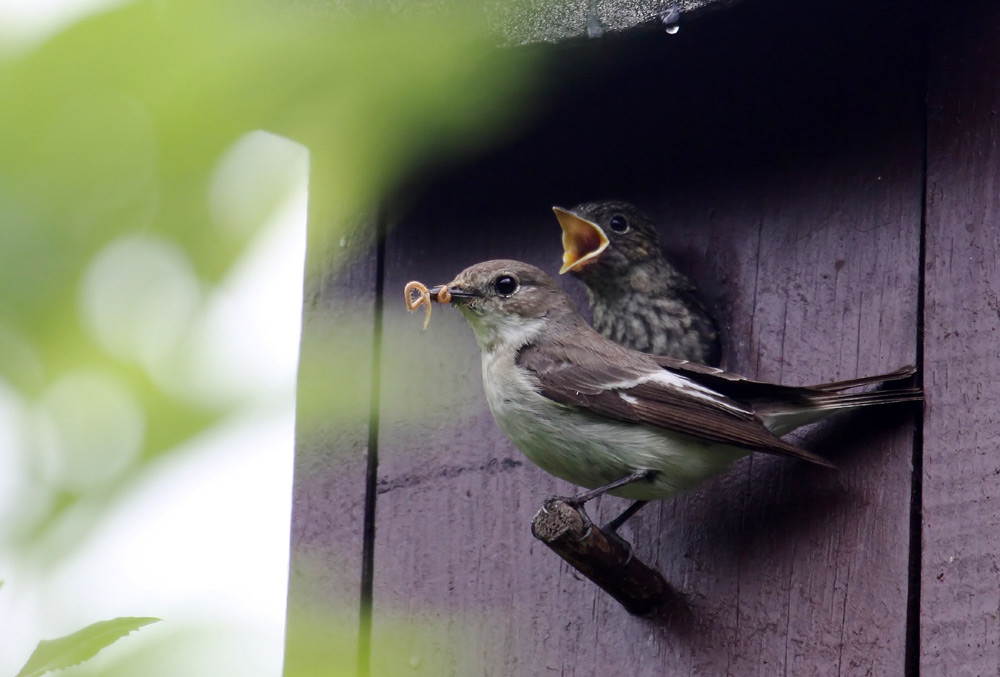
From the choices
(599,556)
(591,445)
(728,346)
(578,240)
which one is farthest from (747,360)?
(599,556)

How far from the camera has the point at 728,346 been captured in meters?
3.18

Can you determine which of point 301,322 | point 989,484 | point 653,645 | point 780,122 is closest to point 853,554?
point 989,484

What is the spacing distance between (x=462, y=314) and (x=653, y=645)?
1.16 metres

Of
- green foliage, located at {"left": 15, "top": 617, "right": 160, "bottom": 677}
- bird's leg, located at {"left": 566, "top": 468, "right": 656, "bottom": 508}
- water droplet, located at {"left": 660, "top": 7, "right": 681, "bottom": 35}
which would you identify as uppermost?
water droplet, located at {"left": 660, "top": 7, "right": 681, "bottom": 35}

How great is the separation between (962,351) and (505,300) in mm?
1271

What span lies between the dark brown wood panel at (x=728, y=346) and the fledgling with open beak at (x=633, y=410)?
0.14 meters

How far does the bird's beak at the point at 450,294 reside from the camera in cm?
336

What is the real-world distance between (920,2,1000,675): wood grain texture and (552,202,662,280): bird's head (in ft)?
2.61

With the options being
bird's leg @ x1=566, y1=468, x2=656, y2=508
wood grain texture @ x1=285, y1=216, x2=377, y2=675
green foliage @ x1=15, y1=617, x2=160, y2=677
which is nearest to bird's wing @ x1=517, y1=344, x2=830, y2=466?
bird's leg @ x1=566, y1=468, x2=656, y2=508

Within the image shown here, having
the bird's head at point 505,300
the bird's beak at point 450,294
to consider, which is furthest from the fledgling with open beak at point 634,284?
the bird's beak at point 450,294

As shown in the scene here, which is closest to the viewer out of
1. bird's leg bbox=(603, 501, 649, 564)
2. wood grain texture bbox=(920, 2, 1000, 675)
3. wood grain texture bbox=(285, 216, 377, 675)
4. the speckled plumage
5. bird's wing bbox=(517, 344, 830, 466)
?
wood grain texture bbox=(920, 2, 1000, 675)

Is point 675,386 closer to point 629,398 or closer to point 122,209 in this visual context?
point 629,398

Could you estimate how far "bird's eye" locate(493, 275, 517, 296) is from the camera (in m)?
3.42

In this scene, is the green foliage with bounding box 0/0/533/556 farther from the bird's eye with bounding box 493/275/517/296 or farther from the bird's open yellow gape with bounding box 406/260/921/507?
the bird's eye with bounding box 493/275/517/296
